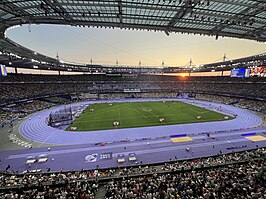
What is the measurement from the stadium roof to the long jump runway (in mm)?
15505

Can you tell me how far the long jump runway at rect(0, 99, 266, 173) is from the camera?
58.7ft

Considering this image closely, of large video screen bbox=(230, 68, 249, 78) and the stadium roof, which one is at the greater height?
the stadium roof

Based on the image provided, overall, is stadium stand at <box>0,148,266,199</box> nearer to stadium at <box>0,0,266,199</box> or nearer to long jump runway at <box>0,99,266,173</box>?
stadium at <box>0,0,266,199</box>

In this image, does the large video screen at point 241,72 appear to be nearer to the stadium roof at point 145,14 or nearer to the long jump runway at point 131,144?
the long jump runway at point 131,144

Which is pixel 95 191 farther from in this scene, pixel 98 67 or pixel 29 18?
pixel 98 67

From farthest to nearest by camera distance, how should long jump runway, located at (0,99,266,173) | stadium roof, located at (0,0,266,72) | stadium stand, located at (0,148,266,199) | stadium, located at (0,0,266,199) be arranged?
long jump runway, located at (0,99,266,173) < stadium roof, located at (0,0,266,72) < stadium, located at (0,0,266,199) < stadium stand, located at (0,148,266,199)

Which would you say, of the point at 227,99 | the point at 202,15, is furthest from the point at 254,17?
the point at 227,99

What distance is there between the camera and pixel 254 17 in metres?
13.7

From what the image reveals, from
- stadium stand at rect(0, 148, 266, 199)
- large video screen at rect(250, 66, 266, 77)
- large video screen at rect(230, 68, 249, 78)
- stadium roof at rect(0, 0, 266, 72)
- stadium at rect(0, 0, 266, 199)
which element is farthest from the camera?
large video screen at rect(230, 68, 249, 78)

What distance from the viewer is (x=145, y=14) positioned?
13.1 m

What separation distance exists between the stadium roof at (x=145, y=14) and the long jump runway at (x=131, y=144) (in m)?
15.5

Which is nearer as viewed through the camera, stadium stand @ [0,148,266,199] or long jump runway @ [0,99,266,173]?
stadium stand @ [0,148,266,199]

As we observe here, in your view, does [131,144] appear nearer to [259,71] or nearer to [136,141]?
[136,141]

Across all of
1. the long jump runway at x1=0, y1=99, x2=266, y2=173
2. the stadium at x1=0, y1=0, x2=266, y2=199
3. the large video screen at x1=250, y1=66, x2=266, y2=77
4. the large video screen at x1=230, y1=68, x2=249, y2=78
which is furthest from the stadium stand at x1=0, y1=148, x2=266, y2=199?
the large video screen at x1=230, y1=68, x2=249, y2=78
